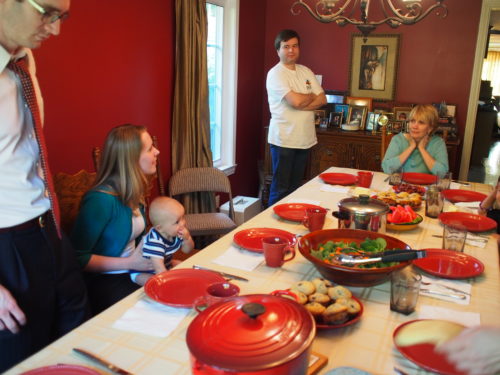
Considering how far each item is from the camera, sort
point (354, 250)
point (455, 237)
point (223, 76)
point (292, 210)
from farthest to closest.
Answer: point (223, 76) → point (292, 210) → point (455, 237) → point (354, 250)

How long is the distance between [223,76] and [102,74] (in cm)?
172

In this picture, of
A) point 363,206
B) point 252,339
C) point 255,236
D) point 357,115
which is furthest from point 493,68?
point 252,339

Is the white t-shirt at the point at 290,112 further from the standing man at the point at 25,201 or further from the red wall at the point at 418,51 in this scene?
the standing man at the point at 25,201

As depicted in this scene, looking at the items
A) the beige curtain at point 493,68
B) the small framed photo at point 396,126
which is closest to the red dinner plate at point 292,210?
the small framed photo at point 396,126

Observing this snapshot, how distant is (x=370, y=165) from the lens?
4461 mm

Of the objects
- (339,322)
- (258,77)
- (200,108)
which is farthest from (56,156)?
(258,77)

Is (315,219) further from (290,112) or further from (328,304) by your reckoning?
(290,112)

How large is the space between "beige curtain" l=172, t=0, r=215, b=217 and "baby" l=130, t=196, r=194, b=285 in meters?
1.61

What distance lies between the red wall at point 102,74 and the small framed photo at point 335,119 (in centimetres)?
195

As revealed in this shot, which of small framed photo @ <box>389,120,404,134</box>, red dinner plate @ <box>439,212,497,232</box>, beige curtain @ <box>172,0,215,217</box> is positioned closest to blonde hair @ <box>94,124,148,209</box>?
red dinner plate @ <box>439,212,497,232</box>

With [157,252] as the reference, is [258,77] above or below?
above

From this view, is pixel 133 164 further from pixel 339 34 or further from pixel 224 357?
pixel 339 34

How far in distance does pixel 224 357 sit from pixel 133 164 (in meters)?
1.30

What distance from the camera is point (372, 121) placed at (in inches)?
183
